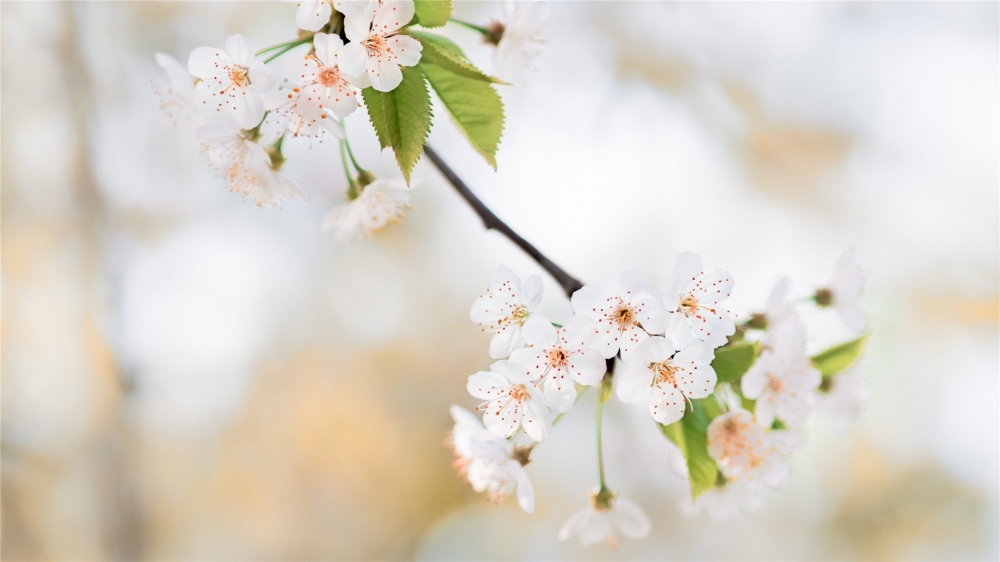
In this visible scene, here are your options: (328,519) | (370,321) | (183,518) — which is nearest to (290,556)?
(328,519)

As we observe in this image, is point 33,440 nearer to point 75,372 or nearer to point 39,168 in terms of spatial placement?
point 75,372

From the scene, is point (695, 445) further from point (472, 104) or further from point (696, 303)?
point (472, 104)

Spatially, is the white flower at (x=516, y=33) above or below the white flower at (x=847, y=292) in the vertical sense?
above

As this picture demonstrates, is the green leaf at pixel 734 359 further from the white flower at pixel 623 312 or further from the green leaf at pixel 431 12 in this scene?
the green leaf at pixel 431 12

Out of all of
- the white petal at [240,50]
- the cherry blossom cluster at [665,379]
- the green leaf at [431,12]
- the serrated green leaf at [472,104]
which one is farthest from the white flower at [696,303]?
the white petal at [240,50]

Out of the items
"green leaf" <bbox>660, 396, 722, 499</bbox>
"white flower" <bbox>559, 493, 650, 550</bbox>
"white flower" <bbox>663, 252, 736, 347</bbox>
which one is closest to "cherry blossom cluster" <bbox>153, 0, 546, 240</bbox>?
"white flower" <bbox>663, 252, 736, 347</bbox>
